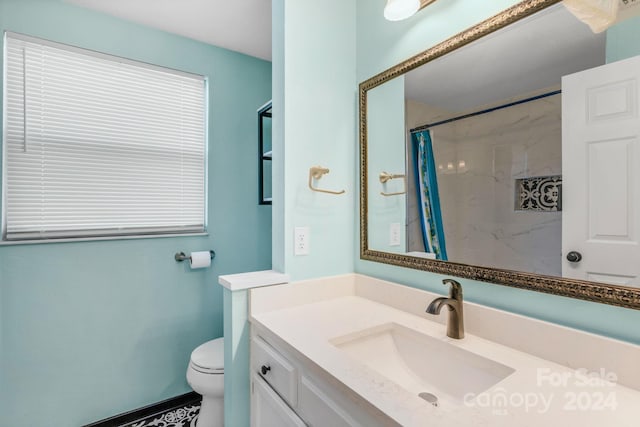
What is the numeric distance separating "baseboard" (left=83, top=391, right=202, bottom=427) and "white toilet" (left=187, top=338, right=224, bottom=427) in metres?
0.39

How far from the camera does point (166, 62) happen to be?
1987 millimetres

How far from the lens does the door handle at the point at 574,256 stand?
2.64ft

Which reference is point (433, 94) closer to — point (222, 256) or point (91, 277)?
point (222, 256)

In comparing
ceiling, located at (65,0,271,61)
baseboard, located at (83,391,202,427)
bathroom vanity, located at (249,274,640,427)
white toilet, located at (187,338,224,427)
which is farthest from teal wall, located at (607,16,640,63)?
baseboard, located at (83,391,202,427)

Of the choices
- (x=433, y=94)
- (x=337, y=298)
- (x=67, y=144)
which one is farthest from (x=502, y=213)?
(x=67, y=144)

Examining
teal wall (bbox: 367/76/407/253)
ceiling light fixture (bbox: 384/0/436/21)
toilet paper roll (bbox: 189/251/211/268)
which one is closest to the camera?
ceiling light fixture (bbox: 384/0/436/21)

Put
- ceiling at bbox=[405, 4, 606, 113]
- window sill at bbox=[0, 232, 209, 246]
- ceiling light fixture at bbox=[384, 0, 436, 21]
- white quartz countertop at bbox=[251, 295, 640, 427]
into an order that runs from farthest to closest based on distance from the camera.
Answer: window sill at bbox=[0, 232, 209, 246] < ceiling light fixture at bbox=[384, 0, 436, 21] < ceiling at bbox=[405, 4, 606, 113] < white quartz countertop at bbox=[251, 295, 640, 427]

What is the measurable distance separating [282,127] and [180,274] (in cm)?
129

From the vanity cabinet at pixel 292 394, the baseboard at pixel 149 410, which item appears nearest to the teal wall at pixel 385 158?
the vanity cabinet at pixel 292 394

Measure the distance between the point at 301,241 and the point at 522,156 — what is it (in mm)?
872

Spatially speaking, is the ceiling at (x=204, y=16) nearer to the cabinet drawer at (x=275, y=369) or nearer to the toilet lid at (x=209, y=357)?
the cabinet drawer at (x=275, y=369)

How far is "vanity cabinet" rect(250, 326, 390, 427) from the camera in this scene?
716 mm

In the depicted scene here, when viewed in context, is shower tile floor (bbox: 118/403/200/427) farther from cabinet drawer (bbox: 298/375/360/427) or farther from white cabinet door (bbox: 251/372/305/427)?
cabinet drawer (bbox: 298/375/360/427)

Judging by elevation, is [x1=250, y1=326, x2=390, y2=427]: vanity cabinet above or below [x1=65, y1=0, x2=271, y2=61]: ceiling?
below
